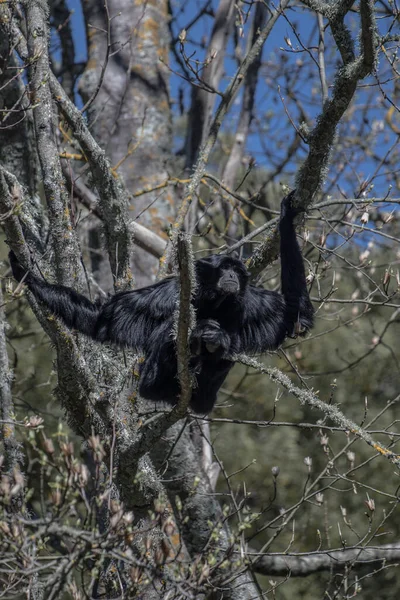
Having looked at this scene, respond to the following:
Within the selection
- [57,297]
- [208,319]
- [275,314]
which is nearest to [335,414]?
[208,319]

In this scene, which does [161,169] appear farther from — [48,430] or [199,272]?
[48,430]

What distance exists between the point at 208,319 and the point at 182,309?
2181 millimetres

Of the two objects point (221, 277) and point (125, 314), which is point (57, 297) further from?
point (221, 277)

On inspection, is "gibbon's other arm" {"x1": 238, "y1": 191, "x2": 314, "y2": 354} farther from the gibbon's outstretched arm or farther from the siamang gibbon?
the gibbon's outstretched arm

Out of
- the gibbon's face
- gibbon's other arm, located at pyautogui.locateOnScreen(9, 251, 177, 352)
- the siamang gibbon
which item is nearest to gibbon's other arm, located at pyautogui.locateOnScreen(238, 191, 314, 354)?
the siamang gibbon

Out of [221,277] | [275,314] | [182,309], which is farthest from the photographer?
[275,314]

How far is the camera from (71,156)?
32.1 ft

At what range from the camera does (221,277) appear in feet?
23.5

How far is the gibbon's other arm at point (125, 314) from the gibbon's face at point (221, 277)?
0.31m

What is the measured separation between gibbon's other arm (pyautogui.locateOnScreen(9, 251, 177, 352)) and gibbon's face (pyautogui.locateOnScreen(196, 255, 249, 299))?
311mm

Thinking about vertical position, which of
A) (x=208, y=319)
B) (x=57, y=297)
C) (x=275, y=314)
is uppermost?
(x=275, y=314)

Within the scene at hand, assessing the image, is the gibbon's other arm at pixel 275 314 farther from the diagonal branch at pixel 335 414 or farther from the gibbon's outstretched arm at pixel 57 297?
the gibbon's outstretched arm at pixel 57 297

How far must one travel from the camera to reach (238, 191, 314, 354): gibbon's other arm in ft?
24.6

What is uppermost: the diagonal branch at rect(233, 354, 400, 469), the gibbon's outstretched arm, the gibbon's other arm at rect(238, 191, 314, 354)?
the gibbon's other arm at rect(238, 191, 314, 354)
